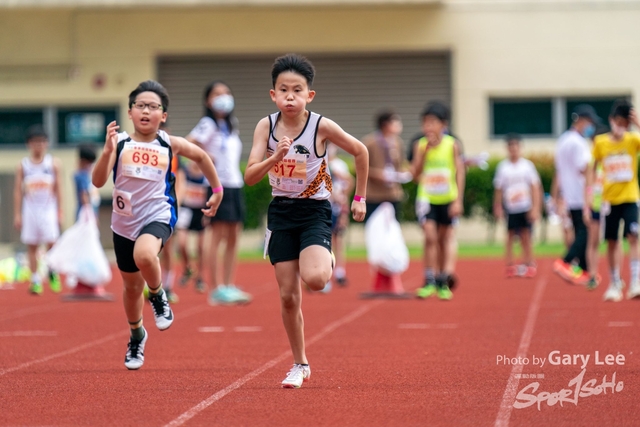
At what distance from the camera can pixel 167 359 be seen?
874 centimetres

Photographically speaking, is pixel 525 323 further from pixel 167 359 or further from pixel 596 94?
pixel 596 94

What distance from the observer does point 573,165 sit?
51.0 feet

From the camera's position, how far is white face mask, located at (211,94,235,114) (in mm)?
12953

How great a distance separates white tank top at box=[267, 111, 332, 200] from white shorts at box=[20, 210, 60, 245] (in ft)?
31.4

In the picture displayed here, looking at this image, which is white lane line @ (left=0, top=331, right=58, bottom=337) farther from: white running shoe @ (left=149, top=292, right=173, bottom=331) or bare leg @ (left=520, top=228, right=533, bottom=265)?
bare leg @ (left=520, top=228, right=533, bottom=265)

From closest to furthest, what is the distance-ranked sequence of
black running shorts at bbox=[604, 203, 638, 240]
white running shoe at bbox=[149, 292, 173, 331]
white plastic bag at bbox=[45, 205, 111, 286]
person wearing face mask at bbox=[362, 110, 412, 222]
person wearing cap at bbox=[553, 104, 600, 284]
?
white running shoe at bbox=[149, 292, 173, 331] → black running shorts at bbox=[604, 203, 638, 240] → person wearing face mask at bbox=[362, 110, 412, 222] → white plastic bag at bbox=[45, 205, 111, 286] → person wearing cap at bbox=[553, 104, 600, 284]

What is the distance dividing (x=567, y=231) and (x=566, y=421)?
43.7ft

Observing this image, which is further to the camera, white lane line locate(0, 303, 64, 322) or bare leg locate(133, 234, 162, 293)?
white lane line locate(0, 303, 64, 322)

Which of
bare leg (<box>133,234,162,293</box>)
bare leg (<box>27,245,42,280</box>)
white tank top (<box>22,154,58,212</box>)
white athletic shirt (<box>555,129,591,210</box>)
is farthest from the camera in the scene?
white tank top (<box>22,154,58,212</box>)

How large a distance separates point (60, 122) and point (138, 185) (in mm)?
22815

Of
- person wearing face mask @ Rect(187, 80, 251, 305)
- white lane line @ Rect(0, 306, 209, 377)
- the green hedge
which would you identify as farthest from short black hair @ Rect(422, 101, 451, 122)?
the green hedge

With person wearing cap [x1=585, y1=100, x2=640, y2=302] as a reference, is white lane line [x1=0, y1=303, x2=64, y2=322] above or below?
below

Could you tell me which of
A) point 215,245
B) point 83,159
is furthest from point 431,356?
point 83,159

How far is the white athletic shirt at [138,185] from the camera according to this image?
26.8ft
